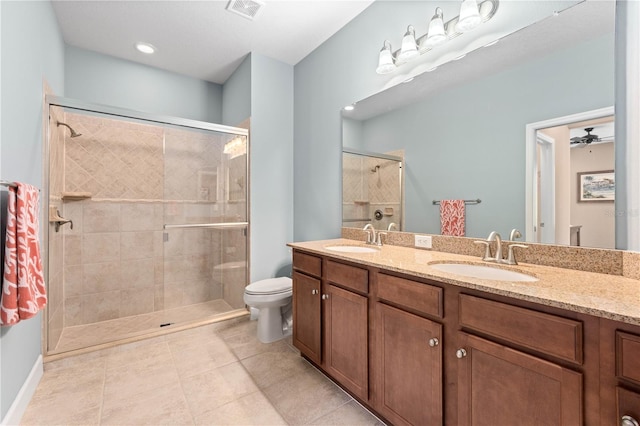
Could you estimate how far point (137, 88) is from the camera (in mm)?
3109

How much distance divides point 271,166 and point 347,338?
6.41 feet

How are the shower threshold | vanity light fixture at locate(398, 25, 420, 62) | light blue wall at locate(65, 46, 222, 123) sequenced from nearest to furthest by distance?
vanity light fixture at locate(398, 25, 420, 62), the shower threshold, light blue wall at locate(65, 46, 222, 123)

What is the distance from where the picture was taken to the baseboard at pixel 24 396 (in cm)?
139

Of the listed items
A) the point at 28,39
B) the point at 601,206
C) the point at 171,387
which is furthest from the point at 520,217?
the point at 28,39

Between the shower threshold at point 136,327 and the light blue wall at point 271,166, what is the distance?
54 cm

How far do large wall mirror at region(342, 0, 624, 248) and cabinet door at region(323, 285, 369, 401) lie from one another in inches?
27.8

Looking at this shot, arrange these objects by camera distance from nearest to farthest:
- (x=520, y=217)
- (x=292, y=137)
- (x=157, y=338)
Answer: (x=520, y=217) < (x=157, y=338) < (x=292, y=137)

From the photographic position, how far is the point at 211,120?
3586mm

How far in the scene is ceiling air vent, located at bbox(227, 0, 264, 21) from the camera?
2158 millimetres

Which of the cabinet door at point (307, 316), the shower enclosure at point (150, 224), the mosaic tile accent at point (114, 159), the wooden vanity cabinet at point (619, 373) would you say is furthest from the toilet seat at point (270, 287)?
the wooden vanity cabinet at point (619, 373)

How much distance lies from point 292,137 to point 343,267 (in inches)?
75.5

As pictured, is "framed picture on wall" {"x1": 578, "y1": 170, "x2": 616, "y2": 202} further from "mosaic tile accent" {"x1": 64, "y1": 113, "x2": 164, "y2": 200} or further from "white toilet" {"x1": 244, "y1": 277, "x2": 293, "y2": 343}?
"mosaic tile accent" {"x1": 64, "y1": 113, "x2": 164, "y2": 200}

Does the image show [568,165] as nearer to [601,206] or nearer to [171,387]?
[601,206]

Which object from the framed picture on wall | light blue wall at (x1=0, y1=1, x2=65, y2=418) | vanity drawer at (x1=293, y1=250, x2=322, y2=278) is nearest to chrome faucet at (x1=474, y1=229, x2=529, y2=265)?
the framed picture on wall
